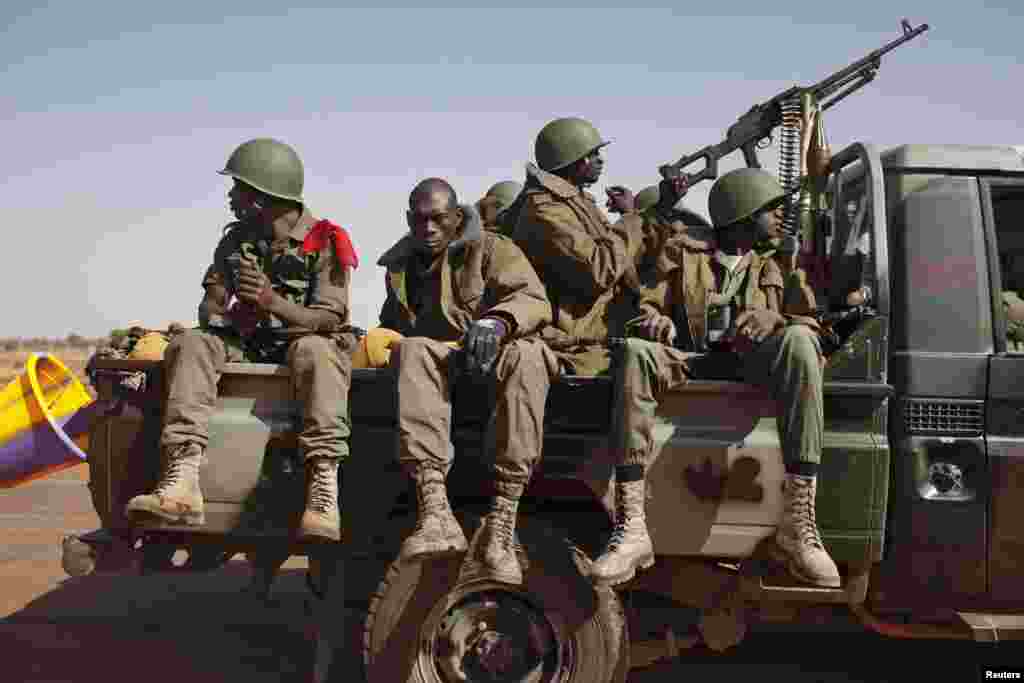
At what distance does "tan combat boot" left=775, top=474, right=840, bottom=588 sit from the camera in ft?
11.9

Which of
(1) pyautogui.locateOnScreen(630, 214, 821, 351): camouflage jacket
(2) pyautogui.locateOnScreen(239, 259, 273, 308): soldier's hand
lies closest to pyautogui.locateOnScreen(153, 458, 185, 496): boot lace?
(2) pyautogui.locateOnScreen(239, 259, 273, 308): soldier's hand

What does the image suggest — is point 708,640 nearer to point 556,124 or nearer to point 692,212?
point 556,124

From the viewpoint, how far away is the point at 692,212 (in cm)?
646

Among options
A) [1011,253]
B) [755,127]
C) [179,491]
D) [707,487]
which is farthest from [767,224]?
[755,127]

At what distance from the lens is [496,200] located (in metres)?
7.51

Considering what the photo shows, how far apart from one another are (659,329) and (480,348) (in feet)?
2.70

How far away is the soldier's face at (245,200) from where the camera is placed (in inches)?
183

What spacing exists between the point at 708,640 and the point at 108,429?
8.09 feet

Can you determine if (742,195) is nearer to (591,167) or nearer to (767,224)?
(767,224)

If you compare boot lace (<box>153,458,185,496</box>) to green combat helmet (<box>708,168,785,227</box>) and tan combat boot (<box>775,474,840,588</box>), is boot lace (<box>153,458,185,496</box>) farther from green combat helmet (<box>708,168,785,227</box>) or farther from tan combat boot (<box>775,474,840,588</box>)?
green combat helmet (<box>708,168,785,227</box>)

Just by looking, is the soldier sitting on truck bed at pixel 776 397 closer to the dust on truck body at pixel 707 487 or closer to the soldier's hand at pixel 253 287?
the dust on truck body at pixel 707 487

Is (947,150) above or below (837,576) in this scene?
above

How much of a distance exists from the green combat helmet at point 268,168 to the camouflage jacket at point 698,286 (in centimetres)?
170

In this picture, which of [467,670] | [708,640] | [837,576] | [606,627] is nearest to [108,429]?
[467,670]
